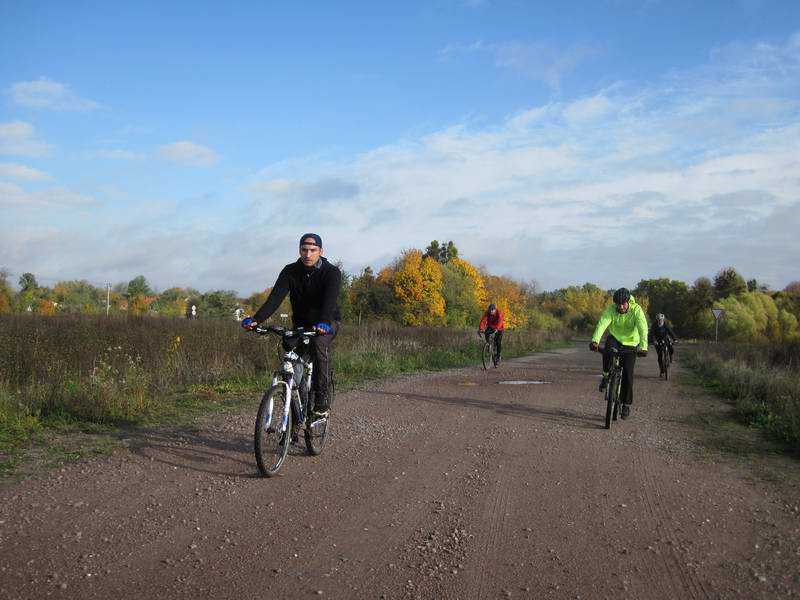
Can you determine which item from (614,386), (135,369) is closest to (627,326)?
(614,386)

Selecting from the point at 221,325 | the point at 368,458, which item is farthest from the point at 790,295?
the point at 368,458

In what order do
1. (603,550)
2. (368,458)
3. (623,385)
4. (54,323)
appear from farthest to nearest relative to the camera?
(54,323) → (623,385) → (368,458) → (603,550)

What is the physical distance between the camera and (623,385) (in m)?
9.59

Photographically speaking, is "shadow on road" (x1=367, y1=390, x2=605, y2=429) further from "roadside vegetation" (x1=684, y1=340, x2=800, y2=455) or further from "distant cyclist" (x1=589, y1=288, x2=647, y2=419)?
"roadside vegetation" (x1=684, y1=340, x2=800, y2=455)

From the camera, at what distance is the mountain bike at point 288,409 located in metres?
5.65

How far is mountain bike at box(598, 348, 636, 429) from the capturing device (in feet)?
29.4

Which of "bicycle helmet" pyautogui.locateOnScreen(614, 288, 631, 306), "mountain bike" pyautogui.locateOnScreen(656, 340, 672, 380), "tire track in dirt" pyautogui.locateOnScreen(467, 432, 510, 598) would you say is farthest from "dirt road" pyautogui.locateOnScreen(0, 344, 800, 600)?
"mountain bike" pyautogui.locateOnScreen(656, 340, 672, 380)

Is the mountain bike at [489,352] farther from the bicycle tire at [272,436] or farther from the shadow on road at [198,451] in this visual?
the bicycle tire at [272,436]

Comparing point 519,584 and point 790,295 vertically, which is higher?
point 790,295

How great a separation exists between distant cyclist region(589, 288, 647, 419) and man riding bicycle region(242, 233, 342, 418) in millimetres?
4659

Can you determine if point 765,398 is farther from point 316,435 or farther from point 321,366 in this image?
point 321,366

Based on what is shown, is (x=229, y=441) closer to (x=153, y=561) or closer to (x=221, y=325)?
(x=153, y=561)

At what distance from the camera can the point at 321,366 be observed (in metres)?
6.44

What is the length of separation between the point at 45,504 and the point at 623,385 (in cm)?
778
